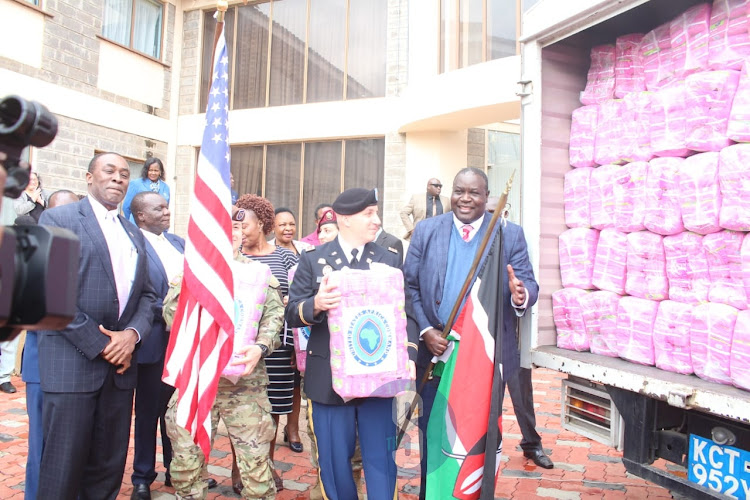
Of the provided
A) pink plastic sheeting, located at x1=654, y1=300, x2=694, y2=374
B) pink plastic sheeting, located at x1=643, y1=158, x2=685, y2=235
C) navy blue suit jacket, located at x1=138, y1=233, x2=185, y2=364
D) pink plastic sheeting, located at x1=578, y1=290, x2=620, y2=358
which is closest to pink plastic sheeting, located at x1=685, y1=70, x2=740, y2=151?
pink plastic sheeting, located at x1=643, y1=158, x2=685, y2=235

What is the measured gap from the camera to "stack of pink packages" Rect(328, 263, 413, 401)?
10.0 feet

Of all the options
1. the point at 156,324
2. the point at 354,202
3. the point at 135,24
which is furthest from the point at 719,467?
the point at 135,24

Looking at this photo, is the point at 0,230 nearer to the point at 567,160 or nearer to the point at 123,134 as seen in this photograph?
the point at 567,160

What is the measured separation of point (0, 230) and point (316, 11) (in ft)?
41.6

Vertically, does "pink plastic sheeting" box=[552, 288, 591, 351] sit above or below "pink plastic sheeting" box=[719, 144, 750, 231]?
below

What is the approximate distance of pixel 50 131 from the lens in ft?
5.17

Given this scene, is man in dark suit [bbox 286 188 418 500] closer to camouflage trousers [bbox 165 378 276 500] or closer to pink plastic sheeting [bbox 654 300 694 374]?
camouflage trousers [bbox 165 378 276 500]

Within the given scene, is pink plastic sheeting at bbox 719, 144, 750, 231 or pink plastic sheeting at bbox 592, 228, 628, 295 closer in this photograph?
pink plastic sheeting at bbox 719, 144, 750, 231

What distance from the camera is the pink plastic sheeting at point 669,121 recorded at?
9.21 feet

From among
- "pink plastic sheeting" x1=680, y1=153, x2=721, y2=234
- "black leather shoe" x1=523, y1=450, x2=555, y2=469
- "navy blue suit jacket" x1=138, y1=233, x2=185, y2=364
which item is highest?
"pink plastic sheeting" x1=680, y1=153, x2=721, y2=234

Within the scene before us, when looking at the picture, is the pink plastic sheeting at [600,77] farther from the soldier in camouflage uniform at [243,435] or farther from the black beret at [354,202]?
the soldier in camouflage uniform at [243,435]

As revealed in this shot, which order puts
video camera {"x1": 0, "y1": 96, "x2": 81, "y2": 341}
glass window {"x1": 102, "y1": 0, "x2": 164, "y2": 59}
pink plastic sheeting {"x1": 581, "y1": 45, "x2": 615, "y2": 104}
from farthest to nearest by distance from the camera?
glass window {"x1": 102, "y1": 0, "x2": 164, "y2": 59}
pink plastic sheeting {"x1": 581, "y1": 45, "x2": 615, "y2": 104}
video camera {"x1": 0, "y1": 96, "x2": 81, "y2": 341}

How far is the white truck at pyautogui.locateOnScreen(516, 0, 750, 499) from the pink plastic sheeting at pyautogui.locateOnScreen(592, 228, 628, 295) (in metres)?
0.32

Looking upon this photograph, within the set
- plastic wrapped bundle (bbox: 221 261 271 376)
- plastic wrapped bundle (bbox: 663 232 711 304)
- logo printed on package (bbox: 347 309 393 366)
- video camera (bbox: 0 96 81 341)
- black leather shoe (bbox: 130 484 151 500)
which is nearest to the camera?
video camera (bbox: 0 96 81 341)
